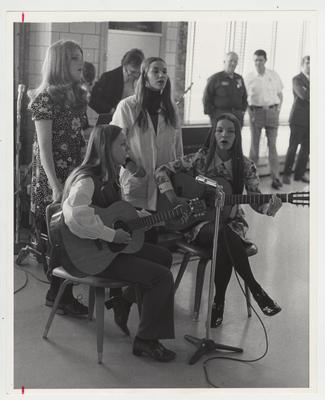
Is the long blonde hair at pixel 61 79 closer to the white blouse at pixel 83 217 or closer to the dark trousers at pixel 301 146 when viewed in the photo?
the white blouse at pixel 83 217

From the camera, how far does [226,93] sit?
4.64 m

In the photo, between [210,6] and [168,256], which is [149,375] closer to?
[168,256]

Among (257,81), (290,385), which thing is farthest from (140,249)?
(257,81)

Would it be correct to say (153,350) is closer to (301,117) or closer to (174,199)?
(174,199)

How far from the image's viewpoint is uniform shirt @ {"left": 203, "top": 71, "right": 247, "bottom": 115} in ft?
14.8

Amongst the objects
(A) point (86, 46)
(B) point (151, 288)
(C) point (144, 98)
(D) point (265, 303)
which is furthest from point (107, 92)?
(D) point (265, 303)

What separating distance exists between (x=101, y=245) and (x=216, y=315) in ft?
2.70

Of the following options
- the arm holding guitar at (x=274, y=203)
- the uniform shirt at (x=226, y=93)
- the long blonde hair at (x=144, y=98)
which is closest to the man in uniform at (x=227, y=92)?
the uniform shirt at (x=226, y=93)

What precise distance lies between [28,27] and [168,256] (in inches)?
53.9

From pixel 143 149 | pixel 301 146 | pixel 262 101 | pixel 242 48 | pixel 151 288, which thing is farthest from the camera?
pixel 262 101

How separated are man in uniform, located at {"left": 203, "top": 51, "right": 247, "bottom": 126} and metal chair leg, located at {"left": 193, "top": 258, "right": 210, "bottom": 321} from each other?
0.92 meters

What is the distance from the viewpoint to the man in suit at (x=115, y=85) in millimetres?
4453

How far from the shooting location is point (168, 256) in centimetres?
386

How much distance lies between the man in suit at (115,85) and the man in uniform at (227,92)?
47 cm
